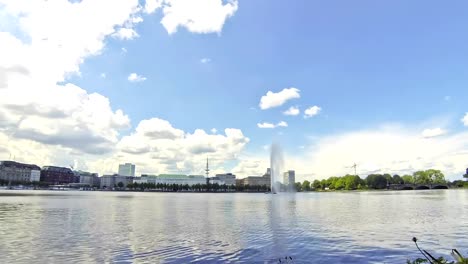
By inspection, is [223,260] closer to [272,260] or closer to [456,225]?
[272,260]

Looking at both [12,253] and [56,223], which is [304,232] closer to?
[12,253]

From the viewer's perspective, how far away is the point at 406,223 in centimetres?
4141

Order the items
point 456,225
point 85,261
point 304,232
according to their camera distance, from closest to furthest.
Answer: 1. point 85,261
2. point 304,232
3. point 456,225

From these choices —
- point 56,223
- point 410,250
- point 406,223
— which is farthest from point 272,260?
point 56,223

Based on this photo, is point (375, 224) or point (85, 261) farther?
point (375, 224)

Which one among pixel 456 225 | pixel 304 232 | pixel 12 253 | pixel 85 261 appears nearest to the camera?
pixel 85 261

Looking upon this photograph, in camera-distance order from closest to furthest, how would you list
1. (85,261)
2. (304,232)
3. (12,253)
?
(85,261) → (12,253) → (304,232)

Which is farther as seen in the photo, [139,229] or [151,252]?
[139,229]

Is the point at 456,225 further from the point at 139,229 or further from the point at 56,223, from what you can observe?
the point at 56,223

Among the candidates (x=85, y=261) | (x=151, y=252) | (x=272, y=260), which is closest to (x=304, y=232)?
(x=272, y=260)

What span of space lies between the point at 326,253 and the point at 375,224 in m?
19.0

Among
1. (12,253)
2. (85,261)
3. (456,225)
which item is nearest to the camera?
(85,261)

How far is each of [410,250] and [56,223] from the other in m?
34.9

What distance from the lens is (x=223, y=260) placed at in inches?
890
